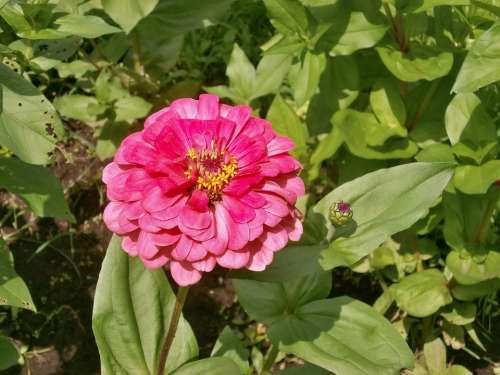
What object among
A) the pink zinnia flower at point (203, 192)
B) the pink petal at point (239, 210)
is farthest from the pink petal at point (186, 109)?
the pink petal at point (239, 210)

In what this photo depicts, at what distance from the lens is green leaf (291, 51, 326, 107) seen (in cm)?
177

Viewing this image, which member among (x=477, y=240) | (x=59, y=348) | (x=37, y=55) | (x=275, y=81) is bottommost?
(x=59, y=348)

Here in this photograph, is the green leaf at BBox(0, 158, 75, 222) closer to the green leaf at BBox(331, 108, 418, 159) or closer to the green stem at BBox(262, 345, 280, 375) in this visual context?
the green stem at BBox(262, 345, 280, 375)

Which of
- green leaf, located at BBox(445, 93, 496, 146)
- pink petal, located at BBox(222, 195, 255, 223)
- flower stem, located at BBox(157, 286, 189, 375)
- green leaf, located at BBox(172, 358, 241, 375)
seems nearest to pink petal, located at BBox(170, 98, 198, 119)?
pink petal, located at BBox(222, 195, 255, 223)

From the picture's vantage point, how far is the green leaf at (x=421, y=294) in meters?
1.97

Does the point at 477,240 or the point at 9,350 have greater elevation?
the point at 9,350

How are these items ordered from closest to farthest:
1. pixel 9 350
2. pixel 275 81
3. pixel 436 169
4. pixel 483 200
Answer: pixel 436 169 → pixel 9 350 → pixel 483 200 → pixel 275 81

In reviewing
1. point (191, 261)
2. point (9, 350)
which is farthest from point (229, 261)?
point (9, 350)

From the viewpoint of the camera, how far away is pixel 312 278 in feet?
5.81

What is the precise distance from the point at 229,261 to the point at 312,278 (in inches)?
26.2

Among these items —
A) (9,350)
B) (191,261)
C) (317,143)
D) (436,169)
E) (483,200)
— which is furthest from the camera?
(317,143)

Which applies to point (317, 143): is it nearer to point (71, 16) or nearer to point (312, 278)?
point (312, 278)

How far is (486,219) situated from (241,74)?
3.14 ft

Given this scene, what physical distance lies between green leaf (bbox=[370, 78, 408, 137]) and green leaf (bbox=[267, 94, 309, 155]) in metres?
0.24
